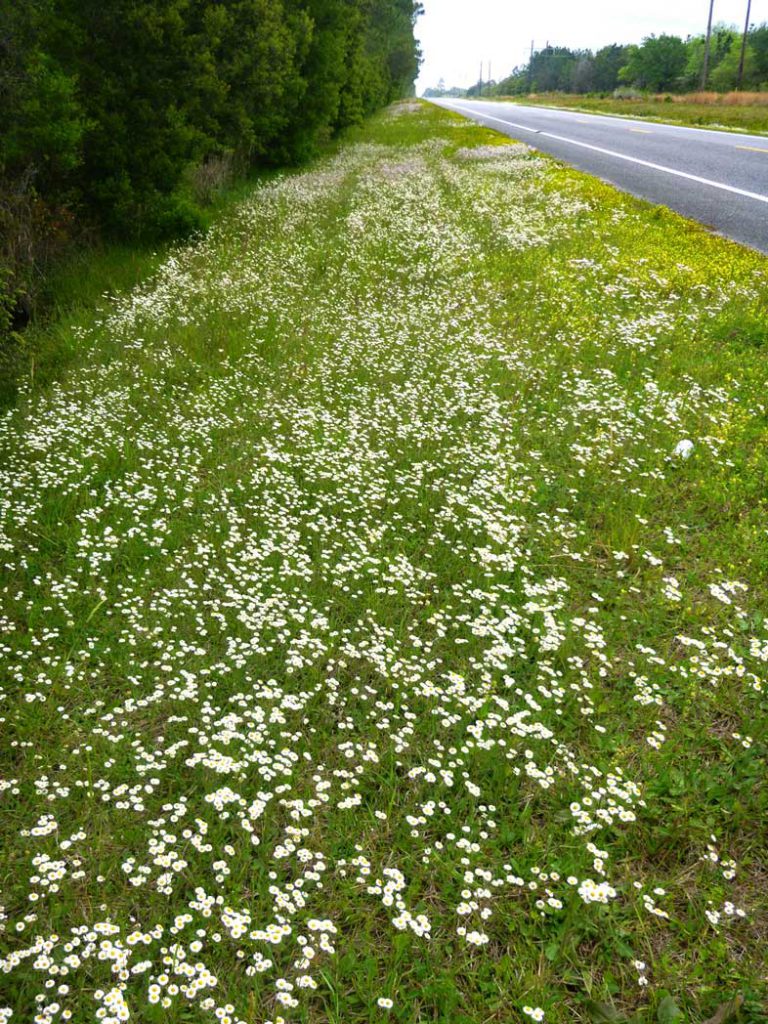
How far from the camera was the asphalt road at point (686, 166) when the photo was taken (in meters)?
13.1

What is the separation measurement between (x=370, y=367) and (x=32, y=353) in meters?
3.90

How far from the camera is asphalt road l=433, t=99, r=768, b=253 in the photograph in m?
13.1

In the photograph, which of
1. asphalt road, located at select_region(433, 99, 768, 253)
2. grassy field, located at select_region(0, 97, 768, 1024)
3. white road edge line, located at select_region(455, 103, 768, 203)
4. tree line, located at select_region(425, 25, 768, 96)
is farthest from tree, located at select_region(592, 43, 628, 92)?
grassy field, located at select_region(0, 97, 768, 1024)

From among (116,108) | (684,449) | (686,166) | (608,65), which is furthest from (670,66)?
(684,449)

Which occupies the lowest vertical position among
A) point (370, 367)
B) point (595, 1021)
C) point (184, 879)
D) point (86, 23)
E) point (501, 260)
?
point (595, 1021)

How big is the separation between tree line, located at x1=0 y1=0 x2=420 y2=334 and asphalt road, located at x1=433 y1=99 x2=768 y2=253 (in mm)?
8875

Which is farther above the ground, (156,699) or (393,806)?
(156,699)

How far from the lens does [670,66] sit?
259 feet

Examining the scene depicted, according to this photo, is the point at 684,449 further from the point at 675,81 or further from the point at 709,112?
the point at 675,81

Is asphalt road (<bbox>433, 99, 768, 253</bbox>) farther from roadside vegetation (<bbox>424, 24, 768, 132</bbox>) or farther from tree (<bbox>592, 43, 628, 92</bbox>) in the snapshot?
tree (<bbox>592, 43, 628, 92</bbox>)

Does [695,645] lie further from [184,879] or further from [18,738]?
[18,738]

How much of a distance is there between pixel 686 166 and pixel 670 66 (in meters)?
77.1

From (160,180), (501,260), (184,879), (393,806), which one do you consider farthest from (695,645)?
(160,180)

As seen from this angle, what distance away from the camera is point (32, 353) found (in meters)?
8.14
